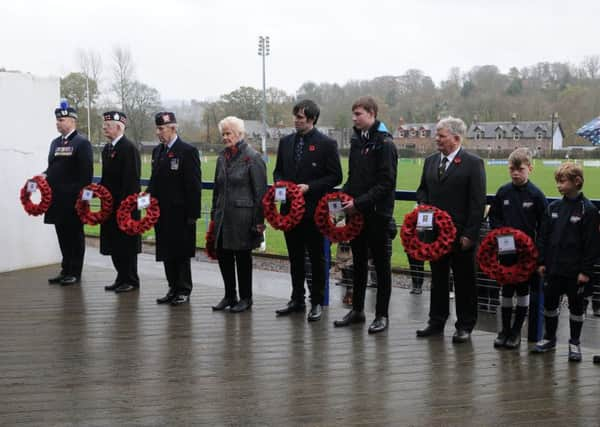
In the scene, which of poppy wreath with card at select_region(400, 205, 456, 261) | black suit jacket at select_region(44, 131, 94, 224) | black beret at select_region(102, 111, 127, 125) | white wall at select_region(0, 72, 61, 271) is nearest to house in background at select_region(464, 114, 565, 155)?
white wall at select_region(0, 72, 61, 271)

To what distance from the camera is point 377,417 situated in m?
3.90

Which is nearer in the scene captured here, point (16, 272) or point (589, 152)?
point (16, 272)

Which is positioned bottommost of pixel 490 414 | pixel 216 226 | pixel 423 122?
pixel 490 414

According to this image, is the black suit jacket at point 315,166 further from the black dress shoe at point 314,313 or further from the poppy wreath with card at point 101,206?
the poppy wreath with card at point 101,206

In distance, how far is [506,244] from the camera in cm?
513

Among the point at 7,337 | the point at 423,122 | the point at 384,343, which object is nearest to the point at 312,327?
the point at 384,343

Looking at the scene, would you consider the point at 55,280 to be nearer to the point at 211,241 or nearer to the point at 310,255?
the point at 211,241

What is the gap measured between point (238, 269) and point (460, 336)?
2.06 m

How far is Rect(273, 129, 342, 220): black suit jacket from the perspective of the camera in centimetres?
607

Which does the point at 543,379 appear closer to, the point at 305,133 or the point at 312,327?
the point at 312,327

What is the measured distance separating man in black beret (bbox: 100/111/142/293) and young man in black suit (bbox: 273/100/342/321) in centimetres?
167

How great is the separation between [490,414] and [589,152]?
233ft

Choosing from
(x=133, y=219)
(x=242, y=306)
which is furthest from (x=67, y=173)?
(x=242, y=306)

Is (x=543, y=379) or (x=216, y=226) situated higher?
(x=216, y=226)
